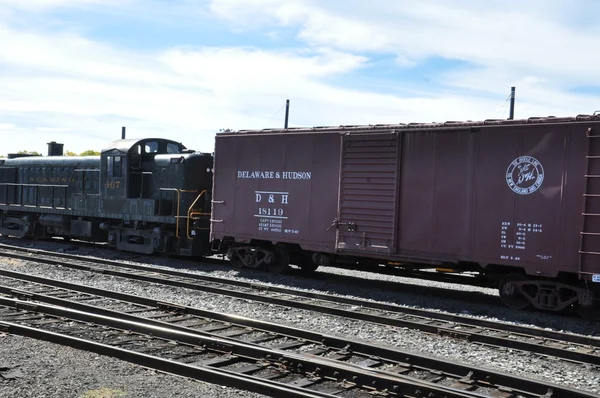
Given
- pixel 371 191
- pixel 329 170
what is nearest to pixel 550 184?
pixel 371 191

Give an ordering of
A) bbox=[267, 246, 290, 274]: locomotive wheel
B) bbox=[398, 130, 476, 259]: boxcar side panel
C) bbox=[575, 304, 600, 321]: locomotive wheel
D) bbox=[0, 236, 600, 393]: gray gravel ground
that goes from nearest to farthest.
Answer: bbox=[0, 236, 600, 393]: gray gravel ground < bbox=[575, 304, 600, 321]: locomotive wheel < bbox=[398, 130, 476, 259]: boxcar side panel < bbox=[267, 246, 290, 274]: locomotive wheel

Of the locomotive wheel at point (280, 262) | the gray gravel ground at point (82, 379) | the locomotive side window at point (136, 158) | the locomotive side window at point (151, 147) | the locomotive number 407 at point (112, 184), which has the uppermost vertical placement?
the locomotive side window at point (151, 147)

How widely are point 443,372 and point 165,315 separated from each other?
181 inches

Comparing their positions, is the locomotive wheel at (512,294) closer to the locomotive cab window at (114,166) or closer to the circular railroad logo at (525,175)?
the circular railroad logo at (525,175)

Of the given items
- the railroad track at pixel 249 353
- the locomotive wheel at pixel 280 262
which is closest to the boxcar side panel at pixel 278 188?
the locomotive wheel at pixel 280 262

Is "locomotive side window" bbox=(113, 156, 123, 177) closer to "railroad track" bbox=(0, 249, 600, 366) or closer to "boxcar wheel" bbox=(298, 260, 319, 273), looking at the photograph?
"railroad track" bbox=(0, 249, 600, 366)

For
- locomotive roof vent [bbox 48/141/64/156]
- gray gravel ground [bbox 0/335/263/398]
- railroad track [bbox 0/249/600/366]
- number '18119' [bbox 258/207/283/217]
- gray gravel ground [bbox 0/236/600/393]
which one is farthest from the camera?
locomotive roof vent [bbox 48/141/64/156]

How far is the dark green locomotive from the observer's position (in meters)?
16.8

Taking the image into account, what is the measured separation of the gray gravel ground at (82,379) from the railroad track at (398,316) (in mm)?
3934

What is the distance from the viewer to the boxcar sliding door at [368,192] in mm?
12259

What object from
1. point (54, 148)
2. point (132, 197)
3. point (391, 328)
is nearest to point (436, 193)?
point (391, 328)

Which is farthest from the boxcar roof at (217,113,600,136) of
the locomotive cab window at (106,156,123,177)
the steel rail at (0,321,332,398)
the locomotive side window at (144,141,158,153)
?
the steel rail at (0,321,332,398)

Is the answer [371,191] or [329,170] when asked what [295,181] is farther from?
[371,191]

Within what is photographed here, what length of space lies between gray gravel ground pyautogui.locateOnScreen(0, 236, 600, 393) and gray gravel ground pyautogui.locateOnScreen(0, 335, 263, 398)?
119 inches
